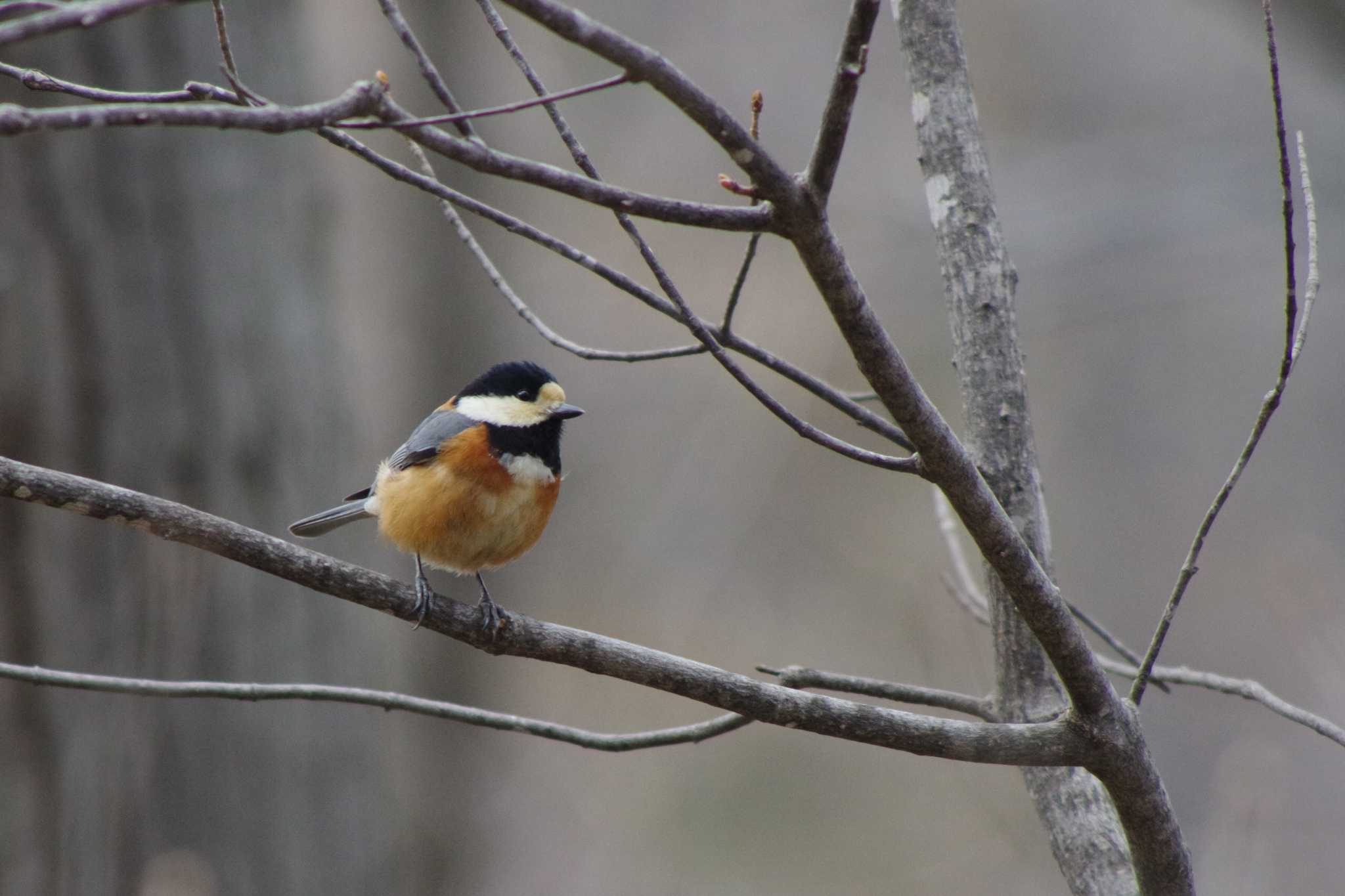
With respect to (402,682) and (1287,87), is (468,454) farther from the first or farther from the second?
Result: (1287,87)

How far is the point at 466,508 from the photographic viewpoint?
3418 millimetres

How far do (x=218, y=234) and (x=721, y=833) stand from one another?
7.20 m

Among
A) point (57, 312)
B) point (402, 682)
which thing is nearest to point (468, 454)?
point (57, 312)

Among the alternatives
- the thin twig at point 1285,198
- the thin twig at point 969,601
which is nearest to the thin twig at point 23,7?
the thin twig at point 1285,198

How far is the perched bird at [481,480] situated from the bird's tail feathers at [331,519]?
247 millimetres

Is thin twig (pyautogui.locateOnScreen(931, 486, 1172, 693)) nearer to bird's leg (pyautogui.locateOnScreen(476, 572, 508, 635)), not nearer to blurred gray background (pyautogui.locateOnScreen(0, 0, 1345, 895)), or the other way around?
bird's leg (pyautogui.locateOnScreen(476, 572, 508, 635))

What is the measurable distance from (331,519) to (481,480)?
954 millimetres

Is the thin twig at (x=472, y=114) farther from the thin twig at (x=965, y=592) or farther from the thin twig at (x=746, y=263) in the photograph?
the thin twig at (x=965, y=592)

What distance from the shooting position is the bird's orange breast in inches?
135

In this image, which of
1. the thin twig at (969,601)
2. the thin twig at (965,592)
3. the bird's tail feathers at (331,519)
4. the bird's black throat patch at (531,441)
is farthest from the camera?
the bird's tail feathers at (331,519)

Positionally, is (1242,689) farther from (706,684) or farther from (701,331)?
(701,331)

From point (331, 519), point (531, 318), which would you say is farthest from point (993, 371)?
point (331, 519)

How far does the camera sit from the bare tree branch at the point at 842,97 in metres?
1.44

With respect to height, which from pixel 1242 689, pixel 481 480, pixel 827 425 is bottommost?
pixel 827 425
